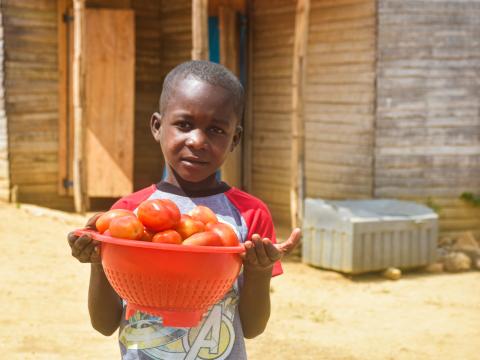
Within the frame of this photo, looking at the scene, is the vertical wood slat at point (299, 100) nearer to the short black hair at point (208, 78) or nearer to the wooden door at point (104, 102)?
the wooden door at point (104, 102)

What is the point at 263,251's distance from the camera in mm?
1839

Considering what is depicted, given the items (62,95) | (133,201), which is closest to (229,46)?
(62,95)

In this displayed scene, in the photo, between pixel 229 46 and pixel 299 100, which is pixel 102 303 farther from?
pixel 229 46

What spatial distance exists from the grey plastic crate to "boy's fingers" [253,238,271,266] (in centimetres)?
531

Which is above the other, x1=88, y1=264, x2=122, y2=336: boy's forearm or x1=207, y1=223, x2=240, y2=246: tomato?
x1=207, y1=223, x2=240, y2=246: tomato

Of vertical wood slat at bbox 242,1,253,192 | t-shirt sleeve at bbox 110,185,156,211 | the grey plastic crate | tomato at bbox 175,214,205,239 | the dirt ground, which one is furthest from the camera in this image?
vertical wood slat at bbox 242,1,253,192

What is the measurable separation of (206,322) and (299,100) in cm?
582

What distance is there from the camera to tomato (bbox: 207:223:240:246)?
1.84 m

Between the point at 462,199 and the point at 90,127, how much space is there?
15.2ft

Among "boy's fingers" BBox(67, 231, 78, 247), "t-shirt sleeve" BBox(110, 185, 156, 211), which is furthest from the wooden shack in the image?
"boy's fingers" BBox(67, 231, 78, 247)

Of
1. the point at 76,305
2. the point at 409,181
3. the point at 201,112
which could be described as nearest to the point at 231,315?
the point at 201,112

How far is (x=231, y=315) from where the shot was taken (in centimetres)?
209

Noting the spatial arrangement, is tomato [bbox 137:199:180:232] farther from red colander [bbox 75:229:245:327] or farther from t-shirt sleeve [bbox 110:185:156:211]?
t-shirt sleeve [bbox 110:185:156:211]

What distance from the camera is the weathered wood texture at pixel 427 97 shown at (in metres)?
8.38
